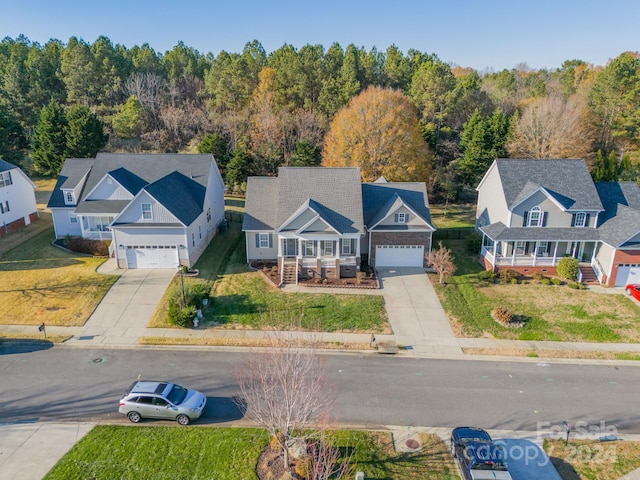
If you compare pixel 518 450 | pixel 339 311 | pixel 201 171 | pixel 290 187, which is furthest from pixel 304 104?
pixel 518 450

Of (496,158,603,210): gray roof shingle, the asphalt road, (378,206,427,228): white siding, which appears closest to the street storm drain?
the asphalt road

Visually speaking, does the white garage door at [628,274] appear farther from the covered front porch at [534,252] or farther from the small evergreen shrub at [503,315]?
the small evergreen shrub at [503,315]

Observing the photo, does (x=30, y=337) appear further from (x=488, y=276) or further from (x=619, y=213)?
(x=619, y=213)

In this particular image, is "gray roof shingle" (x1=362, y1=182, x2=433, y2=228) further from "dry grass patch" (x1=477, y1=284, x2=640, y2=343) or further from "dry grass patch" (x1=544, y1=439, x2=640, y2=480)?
"dry grass patch" (x1=544, y1=439, x2=640, y2=480)

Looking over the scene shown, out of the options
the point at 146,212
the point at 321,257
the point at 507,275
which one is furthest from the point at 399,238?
the point at 146,212

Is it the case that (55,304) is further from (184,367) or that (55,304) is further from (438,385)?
(438,385)
